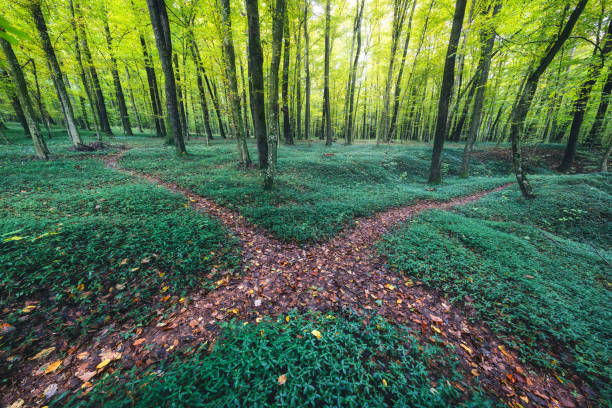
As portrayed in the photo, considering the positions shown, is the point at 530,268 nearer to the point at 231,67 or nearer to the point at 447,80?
the point at 447,80

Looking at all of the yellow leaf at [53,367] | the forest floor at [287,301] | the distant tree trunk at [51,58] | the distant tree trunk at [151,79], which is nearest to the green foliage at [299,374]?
the forest floor at [287,301]

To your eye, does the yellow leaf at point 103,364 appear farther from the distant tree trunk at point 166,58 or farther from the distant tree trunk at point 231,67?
the distant tree trunk at point 166,58

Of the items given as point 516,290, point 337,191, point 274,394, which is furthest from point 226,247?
point 516,290

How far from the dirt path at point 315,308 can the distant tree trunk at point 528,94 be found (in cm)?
739

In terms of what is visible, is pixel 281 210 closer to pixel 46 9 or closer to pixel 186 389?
pixel 186 389

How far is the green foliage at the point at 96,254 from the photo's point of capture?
308cm

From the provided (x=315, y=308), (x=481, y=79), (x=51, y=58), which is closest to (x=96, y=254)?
(x=315, y=308)

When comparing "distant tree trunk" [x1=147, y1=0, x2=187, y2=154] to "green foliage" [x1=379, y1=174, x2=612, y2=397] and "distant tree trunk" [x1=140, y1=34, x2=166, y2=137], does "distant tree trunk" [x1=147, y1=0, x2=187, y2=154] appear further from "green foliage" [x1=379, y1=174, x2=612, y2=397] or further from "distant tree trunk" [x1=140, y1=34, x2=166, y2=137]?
"green foliage" [x1=379, y1=174, x2=612, y2=397]

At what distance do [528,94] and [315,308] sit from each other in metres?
10.3

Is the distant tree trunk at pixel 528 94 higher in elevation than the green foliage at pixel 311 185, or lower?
higher

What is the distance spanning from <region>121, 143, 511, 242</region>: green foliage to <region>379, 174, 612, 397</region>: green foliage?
2023mm

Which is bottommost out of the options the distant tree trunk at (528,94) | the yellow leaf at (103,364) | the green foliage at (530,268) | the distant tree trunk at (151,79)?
the green foliage at (530,268)

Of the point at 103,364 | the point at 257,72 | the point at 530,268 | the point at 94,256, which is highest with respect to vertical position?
the point at 257,72

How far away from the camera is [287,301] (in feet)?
12.5
